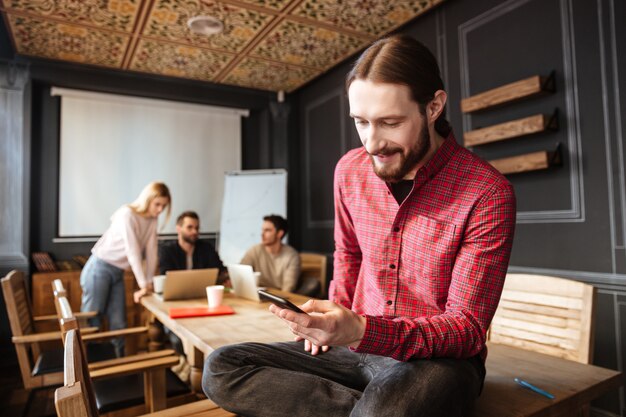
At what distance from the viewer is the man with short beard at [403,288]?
869 millimetres

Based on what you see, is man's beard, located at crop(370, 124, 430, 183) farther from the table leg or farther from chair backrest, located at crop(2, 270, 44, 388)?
chair backrest, located at crop(2, 270, 44, 388)

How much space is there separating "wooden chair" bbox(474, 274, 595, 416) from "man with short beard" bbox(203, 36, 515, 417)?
535 mm

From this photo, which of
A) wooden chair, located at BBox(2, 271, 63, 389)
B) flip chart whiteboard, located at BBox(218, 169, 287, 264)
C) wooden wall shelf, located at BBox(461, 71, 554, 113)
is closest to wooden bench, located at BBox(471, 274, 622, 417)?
wooden wall shelf, located at BBox(461, 71, 554, 113)

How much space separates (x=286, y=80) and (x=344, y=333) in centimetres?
444

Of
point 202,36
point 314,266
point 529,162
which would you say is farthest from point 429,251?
point 202,36

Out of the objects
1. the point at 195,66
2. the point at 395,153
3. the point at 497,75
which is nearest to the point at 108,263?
the point at 195,66

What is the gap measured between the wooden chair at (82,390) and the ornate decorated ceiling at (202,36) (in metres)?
2.63

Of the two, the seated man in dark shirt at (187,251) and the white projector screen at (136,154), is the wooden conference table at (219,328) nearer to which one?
the seated man in dark shirt at (187,251)

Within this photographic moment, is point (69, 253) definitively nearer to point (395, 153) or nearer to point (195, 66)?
point (195, 66)

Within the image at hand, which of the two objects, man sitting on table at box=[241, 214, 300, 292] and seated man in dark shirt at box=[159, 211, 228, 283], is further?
man sitting on table at box=[241, 214, 300, 292]

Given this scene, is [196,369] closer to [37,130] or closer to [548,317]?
[548,317]

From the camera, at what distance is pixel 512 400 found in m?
0.98

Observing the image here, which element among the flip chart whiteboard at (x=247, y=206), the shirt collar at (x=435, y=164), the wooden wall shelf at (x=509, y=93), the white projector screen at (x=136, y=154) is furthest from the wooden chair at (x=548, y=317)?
the white projector screen at (x=136, y=154)

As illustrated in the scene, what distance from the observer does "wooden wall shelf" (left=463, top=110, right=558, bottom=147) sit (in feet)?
8.36
